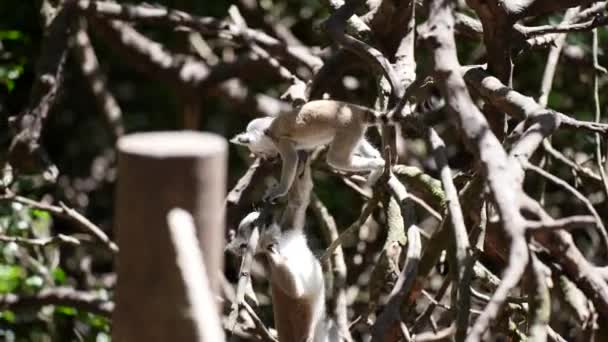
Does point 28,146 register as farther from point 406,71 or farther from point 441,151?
point 441,151

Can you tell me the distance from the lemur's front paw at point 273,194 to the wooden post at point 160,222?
1349 millimetres

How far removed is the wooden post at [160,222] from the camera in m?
1.30

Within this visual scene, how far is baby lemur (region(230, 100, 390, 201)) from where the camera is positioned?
269 centimetres

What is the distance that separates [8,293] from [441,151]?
8.53ft

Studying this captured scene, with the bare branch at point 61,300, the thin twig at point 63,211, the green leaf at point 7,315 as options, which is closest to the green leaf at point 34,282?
the bare branch at point 61,300

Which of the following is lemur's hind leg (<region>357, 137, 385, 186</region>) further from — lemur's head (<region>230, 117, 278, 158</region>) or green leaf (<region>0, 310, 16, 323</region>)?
green leaf (<region>0, 310, 16, 323</region>)

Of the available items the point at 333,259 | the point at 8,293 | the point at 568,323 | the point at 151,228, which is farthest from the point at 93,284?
the point at 151,228

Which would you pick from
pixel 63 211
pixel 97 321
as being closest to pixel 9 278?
pixel 97 321

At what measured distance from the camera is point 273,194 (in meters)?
2.81

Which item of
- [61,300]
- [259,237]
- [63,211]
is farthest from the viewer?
[61,300]

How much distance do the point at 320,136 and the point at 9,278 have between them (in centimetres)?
177

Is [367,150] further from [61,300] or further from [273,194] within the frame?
[61,300]

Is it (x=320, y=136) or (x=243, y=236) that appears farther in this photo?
(x=320, y=136)

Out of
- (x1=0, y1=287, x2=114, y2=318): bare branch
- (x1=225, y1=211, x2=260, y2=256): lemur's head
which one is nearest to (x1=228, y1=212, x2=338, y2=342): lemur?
(x1=225, y1=211, x2=260, y2=256): lemur's head
